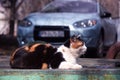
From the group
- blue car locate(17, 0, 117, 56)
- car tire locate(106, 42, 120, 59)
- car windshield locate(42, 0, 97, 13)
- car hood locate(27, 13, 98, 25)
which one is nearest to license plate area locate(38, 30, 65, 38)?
blue car locate(17, 0, 117, 56)

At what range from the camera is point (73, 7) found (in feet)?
33.1

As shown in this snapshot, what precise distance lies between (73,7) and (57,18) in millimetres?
1297

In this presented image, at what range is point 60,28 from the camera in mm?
8734

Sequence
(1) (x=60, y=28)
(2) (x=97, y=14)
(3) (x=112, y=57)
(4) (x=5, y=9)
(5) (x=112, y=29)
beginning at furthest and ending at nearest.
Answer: (4) (x=5, y=9) → (5) (x=112, y=29) → (2) (x=97, y=14) → (1) (x=60, y=28) → (3) (x=112, y=57)

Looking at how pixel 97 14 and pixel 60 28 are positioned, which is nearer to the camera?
pixel 60 28

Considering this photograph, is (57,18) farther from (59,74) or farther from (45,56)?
(59,74)

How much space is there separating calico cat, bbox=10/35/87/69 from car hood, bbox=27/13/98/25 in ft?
18.8

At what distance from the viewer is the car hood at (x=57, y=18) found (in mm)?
8734

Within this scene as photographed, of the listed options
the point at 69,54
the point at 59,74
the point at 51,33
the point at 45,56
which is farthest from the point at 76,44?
the point at 51,33

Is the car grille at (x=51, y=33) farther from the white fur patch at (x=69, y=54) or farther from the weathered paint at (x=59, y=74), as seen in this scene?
the weathered paint at (x=59, y=74)

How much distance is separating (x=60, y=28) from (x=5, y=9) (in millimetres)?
8195

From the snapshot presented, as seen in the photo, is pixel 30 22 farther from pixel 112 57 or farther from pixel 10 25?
pixel 10 25

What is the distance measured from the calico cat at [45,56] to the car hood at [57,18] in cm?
574

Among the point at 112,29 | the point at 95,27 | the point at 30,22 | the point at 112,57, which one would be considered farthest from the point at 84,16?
the point at 112,57
